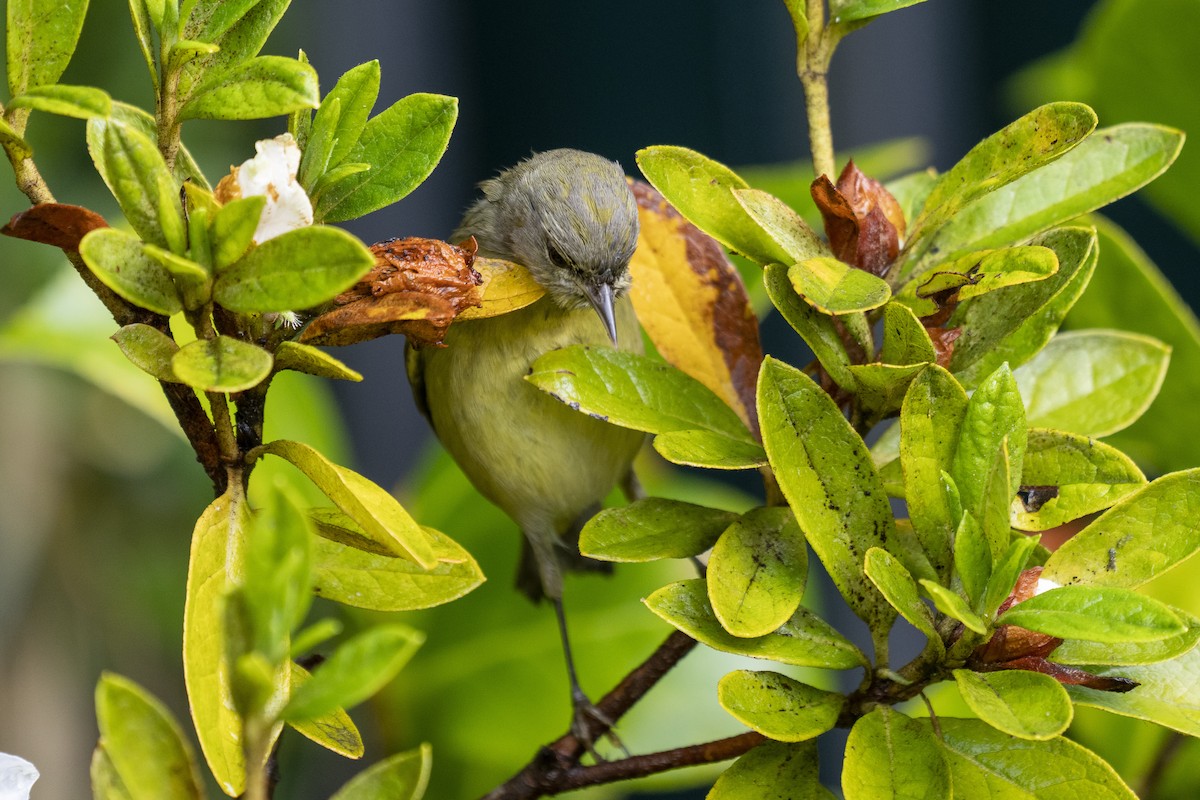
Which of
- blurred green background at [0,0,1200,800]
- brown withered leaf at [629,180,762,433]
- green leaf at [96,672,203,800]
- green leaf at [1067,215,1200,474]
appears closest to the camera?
green leaf at [96,672,203,800]

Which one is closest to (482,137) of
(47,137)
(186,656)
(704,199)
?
(47,137)

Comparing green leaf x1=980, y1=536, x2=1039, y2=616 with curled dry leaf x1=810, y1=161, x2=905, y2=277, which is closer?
green leaf x1=980, y1=536, x2=1039, y2=616

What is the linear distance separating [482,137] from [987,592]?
2.26 meters

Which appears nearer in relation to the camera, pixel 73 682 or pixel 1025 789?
pixel 1025 789

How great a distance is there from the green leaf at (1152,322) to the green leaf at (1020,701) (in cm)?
49

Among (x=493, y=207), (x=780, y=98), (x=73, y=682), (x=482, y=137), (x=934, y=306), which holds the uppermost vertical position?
(x=934, y=306)

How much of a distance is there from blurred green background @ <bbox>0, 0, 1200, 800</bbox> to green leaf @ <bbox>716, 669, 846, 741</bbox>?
45cm

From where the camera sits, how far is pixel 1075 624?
443 millimetres

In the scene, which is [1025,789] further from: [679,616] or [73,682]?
[73,682]

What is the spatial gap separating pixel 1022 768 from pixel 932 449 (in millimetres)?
141

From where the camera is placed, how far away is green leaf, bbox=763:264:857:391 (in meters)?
0.55

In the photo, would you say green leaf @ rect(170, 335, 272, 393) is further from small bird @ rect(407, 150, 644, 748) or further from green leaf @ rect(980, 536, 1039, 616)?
small bird @ rect(407, 150, 644, 748)

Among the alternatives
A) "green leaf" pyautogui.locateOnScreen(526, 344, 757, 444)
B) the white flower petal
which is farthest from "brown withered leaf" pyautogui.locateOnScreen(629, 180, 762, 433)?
the white flower petal

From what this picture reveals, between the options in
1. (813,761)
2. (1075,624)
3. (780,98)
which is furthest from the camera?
(780,98)
